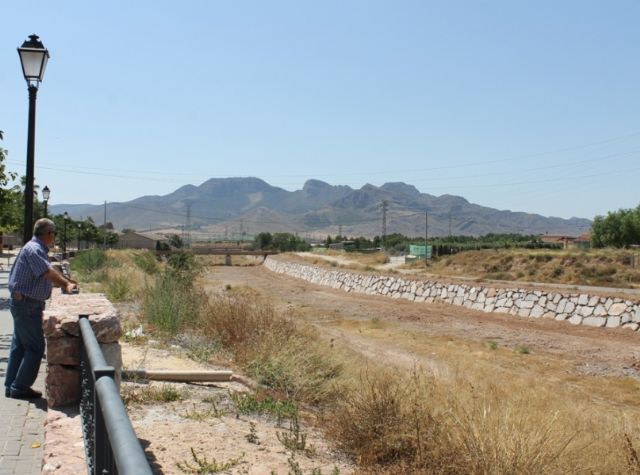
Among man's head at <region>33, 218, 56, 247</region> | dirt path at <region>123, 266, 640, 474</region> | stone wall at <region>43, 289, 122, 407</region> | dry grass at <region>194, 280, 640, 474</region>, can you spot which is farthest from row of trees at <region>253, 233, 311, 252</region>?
stone wall at <region>43, 289, 122, 407</region>

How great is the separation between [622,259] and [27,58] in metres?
43.1

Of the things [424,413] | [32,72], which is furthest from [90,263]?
[424,413]

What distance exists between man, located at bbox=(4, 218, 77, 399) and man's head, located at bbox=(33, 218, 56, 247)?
2 centimetres

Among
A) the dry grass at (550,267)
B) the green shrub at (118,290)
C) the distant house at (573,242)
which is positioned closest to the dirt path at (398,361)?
the green shrub at (118,290)

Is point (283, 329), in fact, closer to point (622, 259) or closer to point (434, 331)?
point (434, 331)

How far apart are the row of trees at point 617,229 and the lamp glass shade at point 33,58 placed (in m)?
87.9

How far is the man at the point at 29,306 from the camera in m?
7.08

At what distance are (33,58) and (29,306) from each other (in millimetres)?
5349

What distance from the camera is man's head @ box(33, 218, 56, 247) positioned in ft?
24.1

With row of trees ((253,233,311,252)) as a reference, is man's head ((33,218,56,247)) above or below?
above

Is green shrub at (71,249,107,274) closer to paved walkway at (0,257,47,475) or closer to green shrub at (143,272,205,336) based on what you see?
green shrub at (143,272,205,336)

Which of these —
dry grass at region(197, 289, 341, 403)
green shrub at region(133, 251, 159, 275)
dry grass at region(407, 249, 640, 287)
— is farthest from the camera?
dry grass at region(407, 249, 640, 287)

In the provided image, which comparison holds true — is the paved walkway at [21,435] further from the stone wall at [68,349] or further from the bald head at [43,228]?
the bald head at [43,228]

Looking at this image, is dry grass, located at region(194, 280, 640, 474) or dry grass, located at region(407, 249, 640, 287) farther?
dry grass, located at region(407, 249, 640, 287)
